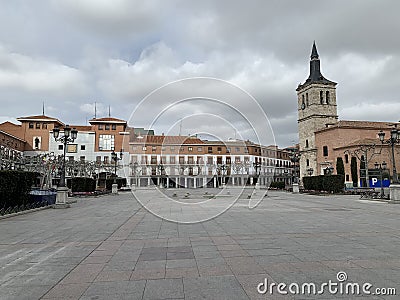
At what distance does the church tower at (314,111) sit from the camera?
63375 millimetres

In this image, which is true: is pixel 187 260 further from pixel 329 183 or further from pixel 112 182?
pixel 112 182

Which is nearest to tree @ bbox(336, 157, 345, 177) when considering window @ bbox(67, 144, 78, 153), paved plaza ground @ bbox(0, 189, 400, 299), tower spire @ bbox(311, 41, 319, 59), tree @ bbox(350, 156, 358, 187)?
tree @ bbox(350, 156, 358, 187)

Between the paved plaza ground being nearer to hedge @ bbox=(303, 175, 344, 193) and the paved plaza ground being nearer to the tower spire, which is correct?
hedge @ bbox=(303, 175, 344, 193)

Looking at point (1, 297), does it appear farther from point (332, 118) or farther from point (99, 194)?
point (332, 118)

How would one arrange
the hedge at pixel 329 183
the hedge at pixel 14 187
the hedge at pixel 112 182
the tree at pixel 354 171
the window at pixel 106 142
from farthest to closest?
the window at pixel 106 142 → the tree at pixel 354 171 → the hedge at pixel 112 182 → the hedge at pixel 329 183 → the hedge at pixel 14 187

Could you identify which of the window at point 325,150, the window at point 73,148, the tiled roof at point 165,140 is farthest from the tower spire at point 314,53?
the tiled roof at point 165,140

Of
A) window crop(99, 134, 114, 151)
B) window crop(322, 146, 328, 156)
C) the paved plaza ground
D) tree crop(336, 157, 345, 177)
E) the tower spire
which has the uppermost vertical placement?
the tower spire

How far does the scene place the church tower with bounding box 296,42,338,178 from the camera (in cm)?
6338

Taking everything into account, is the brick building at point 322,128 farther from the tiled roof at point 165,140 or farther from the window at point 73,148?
the window at point 73,148

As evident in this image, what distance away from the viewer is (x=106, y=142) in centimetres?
5962

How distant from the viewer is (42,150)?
192ft

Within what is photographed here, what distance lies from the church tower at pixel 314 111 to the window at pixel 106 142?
127 feet

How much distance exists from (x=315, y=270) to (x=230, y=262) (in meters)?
1.34

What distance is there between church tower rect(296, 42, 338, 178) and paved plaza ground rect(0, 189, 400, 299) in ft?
189
